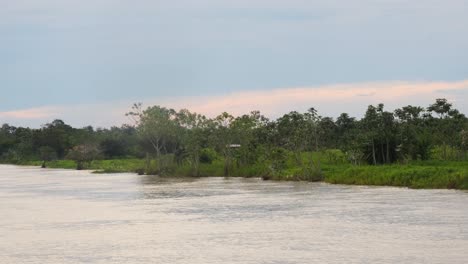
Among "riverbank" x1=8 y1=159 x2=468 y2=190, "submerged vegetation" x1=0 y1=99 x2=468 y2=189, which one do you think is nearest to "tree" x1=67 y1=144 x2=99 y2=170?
"submerged vegetation" x1=0 y1=99 x2=468 y2=189

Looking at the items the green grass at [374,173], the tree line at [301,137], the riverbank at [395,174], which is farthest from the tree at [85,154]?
the riverbank at [395,174]

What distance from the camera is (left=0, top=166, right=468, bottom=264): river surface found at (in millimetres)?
18000

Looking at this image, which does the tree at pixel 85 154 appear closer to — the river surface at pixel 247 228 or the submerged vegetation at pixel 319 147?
the submerged vegetation at pixel 319 147

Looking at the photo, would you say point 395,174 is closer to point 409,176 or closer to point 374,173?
point 409,176

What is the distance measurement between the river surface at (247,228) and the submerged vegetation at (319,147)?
4.20 metres

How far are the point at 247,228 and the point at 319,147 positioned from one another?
37113mm

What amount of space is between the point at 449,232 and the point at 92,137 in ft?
361

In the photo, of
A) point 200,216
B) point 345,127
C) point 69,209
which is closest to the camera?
point 200,216

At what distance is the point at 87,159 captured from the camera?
105 m

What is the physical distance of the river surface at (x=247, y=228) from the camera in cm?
1800

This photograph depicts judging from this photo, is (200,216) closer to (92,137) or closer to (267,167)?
(267,167)

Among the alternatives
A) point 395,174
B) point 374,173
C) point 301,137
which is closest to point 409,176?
point 395,174

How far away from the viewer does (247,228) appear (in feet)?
76.8

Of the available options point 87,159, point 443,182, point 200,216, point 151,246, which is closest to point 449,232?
point 151,246
